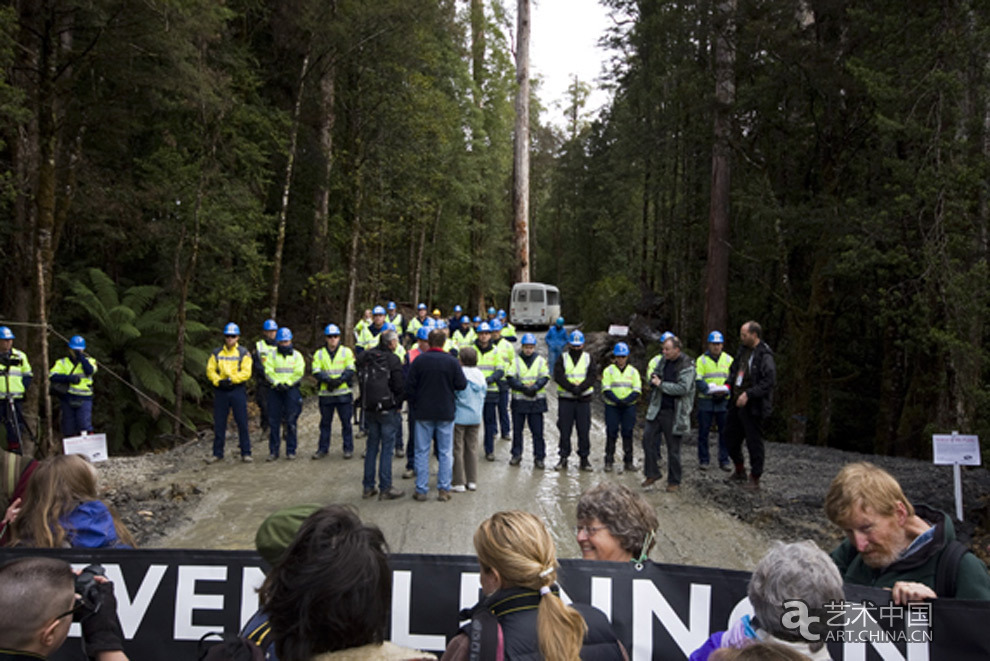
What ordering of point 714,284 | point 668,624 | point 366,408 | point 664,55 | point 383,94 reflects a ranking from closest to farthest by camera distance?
1. point 668,624
2. point 366,408
3. point 714,284
4. point 383,94
5. point 664,55

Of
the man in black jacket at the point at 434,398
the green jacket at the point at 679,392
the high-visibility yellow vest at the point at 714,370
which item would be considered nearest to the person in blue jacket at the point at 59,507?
the man in black jacket at the point at 434,398

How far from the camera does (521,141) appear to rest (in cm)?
3372

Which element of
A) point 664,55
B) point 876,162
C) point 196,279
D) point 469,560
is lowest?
point 469,560

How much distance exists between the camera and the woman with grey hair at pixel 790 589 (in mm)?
2379

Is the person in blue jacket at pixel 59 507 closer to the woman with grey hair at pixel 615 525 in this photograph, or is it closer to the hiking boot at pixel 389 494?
the woman with grey hair at pixel 615 525

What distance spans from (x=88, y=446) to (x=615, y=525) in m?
6.71

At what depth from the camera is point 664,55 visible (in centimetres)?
2108

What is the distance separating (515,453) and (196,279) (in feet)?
32.8

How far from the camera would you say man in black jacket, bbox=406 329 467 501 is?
8484 mm

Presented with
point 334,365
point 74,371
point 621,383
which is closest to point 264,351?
point 334,365

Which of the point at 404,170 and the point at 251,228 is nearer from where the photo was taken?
the point at 251,228

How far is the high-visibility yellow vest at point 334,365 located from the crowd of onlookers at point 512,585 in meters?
7.43

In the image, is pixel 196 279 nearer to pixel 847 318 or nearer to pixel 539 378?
pixel 539 378

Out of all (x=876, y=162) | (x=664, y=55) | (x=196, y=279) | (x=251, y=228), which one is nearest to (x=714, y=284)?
(x=876, y=162)
